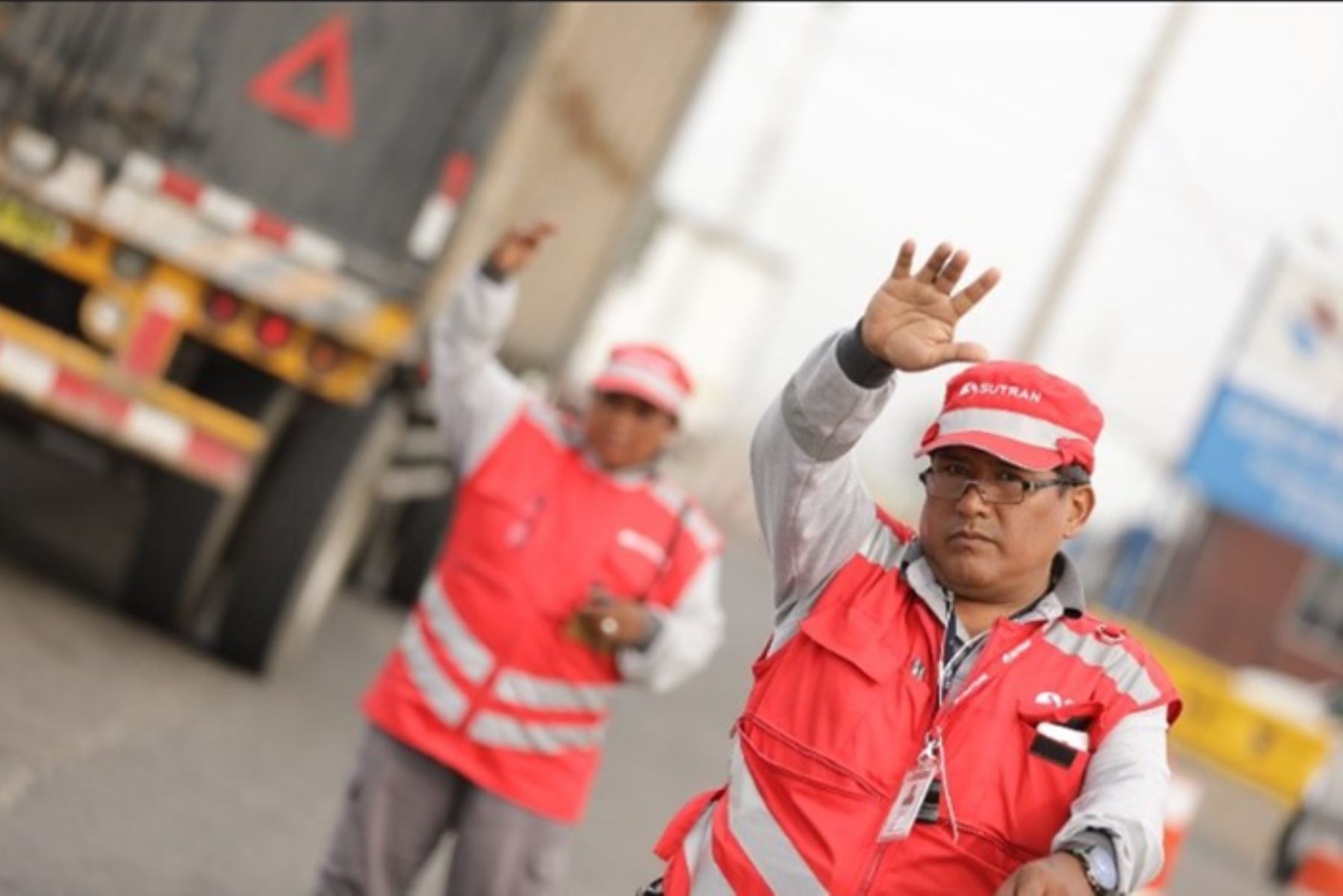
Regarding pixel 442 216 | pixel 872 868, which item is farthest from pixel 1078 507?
pixel 442 216

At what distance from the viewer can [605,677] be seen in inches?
210

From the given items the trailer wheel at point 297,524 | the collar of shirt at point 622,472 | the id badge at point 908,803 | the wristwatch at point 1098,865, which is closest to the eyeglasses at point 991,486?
the id badge at point 908,803

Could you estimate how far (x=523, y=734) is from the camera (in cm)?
516

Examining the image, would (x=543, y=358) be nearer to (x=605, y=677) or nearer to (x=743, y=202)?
(x=605, y=677)

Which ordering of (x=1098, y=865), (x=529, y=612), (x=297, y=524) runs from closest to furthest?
(x=1098, y=865) < (x=529, y=612) < (x=297, y=524)

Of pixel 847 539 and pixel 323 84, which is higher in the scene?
pixel 323 84

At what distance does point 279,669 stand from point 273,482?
99 cm

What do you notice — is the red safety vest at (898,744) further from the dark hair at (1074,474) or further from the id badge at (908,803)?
the dark hair at (1074,474)

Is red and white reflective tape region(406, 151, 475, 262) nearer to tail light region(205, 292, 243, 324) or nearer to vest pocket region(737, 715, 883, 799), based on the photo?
tail light region(205, 292, 243, 324)

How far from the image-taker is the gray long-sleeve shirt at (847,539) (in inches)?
119

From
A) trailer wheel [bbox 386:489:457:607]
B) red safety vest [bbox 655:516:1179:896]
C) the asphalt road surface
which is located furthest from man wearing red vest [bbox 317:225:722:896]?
trailer wheel [bbox 386:489:457:607]

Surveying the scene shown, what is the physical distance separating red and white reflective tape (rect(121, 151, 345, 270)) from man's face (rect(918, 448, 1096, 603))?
17.2ft

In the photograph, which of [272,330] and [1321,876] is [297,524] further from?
[1321,876]

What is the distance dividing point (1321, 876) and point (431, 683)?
797 centimetres
